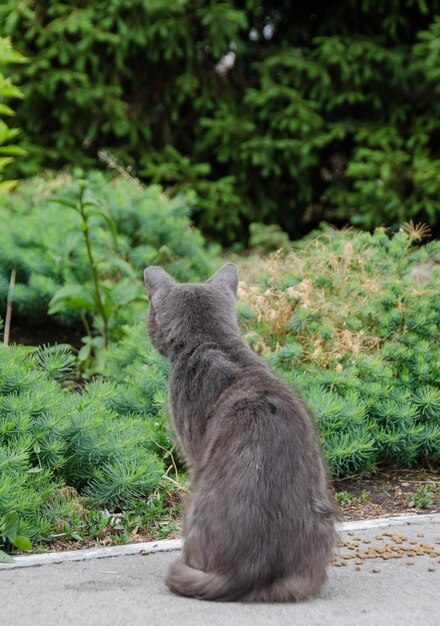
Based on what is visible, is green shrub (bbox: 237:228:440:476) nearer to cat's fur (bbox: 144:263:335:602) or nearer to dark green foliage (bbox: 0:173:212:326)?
dark green foliage (bbox: 0:173:212:326)

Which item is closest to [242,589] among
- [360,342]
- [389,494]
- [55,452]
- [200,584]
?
[200,584]

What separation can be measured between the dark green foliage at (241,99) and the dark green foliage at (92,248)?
6.93 ft

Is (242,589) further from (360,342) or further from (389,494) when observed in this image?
(360,342)

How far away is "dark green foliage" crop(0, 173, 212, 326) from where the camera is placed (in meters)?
6.69

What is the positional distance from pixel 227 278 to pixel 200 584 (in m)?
1.57

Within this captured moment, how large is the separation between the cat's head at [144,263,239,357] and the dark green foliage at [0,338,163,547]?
705 millimetres

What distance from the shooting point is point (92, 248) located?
7293 mm

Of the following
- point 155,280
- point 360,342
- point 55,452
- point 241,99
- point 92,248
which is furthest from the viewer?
point 241,99

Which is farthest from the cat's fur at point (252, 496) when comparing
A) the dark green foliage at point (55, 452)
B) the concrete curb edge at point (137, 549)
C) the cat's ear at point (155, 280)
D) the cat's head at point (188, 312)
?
the dark green foliage at point (55, 452)

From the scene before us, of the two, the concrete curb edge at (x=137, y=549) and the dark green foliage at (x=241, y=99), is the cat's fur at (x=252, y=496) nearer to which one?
the concrete curb edge at (x=137, y=549)

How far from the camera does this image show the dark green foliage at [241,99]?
33.6ft

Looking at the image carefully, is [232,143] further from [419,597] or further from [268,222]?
[419,597]

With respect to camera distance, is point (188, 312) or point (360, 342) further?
point (360, 342)

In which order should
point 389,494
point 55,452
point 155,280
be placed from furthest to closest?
point 389,494
point 55,452
point 155,280
